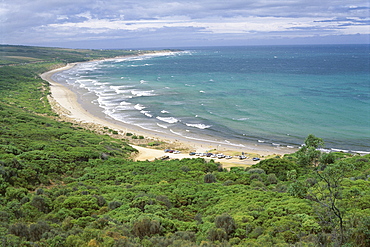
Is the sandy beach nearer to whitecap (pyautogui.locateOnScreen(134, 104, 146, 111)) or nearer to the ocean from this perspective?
the ocean

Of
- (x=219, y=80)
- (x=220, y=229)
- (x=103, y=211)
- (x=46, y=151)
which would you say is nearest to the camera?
(x=220, y=229)

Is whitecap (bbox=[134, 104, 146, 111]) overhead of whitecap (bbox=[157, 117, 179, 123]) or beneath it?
overhead

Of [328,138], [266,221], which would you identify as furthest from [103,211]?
[328,138]

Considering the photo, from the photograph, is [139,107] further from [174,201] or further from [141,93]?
[174,201]

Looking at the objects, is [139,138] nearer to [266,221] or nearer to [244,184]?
[244,184]

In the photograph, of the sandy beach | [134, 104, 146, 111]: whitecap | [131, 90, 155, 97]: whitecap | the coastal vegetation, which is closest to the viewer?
the coastal vegetation

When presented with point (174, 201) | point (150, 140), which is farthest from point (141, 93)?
point (174, 201)

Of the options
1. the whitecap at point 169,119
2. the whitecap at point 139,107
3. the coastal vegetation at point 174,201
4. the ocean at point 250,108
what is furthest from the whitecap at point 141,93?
the coastal vegetation at point 174,201

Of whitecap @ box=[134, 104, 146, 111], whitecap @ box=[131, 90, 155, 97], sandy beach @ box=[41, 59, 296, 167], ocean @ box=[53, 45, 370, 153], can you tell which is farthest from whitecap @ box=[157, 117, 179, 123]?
whitecap @ box=[131, 90, 155, 97]
